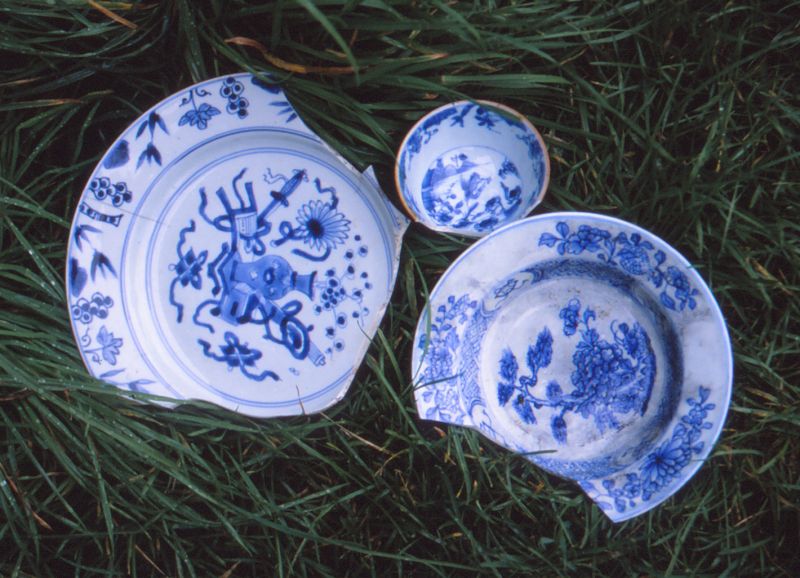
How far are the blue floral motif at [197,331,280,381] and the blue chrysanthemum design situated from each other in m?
0.17

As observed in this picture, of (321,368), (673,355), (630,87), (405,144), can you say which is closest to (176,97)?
(405,144)

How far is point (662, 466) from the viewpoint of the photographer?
40.8 inches

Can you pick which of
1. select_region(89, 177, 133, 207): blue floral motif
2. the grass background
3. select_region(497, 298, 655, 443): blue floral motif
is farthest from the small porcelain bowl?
select_region(89, 177, 133, 207): blue floral motif

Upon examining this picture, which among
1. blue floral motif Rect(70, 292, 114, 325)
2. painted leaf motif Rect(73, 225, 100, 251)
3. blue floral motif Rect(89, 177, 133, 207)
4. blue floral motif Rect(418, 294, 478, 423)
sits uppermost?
blue floral motif Rect(89, 177, 133, 207)

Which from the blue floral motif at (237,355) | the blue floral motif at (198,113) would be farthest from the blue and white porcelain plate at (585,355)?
the blue floral motif at (198,113)

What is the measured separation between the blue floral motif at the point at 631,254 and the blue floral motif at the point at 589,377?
0.08 metres

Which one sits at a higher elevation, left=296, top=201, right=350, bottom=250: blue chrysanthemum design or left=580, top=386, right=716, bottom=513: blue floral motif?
left=296, top=201, right=350, bottom=250: blue chrysanthemum design

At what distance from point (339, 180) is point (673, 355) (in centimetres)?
52

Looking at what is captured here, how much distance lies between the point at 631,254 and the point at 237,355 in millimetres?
565

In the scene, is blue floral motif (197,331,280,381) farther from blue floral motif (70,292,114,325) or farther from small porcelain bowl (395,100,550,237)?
small porcelain bowl (395,100,550,237)

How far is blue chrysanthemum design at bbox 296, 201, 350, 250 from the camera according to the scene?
3.71 feet

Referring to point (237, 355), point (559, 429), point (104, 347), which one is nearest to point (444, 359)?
point (559, 429)

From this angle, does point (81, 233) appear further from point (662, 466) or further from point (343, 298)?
point (662, 466)

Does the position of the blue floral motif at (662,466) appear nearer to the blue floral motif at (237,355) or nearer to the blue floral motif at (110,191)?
the blue floral motif at (237,355)
